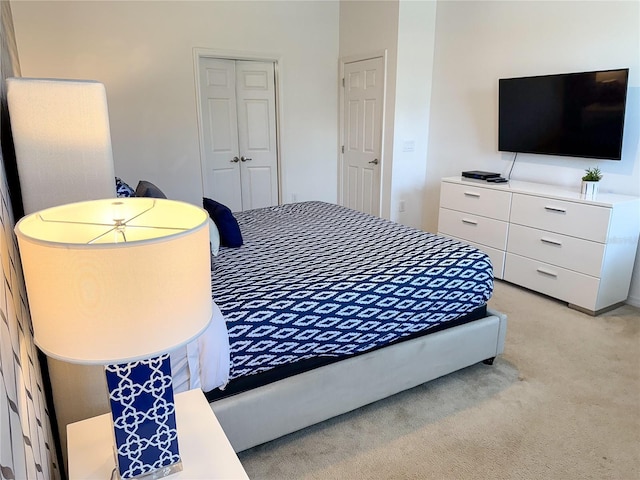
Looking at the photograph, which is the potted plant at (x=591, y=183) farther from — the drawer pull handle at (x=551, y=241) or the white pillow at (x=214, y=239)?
the white pillow at (x=214, y=239)

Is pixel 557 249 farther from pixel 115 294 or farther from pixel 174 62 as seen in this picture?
pixel 174 62

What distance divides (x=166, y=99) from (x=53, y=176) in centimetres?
354

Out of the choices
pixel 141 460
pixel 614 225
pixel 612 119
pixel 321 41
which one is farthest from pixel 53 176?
pixel 321 41

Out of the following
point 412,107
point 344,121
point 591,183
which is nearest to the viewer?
point 591,183

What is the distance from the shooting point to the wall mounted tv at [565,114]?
123 inches

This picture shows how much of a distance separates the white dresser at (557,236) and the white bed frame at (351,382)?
118cm

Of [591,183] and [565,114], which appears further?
[565,114]

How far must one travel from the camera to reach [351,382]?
78.7 inches

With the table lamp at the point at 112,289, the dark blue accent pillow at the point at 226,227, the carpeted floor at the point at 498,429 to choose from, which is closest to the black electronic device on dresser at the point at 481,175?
the carpeted floor at the point at 498,429

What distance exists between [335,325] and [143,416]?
3.32 feet

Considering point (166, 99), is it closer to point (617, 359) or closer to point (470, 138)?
point (470, 138)

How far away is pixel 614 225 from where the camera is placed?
2.99 m

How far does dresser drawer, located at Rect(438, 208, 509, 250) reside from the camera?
372 cm

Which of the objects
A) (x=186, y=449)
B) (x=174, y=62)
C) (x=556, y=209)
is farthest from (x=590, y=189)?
(x=174, y=62)
